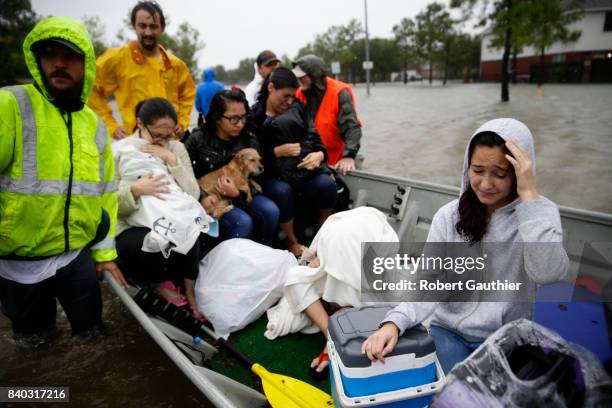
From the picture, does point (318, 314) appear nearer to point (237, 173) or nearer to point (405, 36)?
point (237, 173)

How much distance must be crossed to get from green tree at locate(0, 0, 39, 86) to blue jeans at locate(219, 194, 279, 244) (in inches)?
1128

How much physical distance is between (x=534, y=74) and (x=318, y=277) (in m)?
37.8

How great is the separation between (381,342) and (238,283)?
1.54 metres

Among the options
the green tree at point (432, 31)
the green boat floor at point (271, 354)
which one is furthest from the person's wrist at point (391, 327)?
the green tree at point (432, 31)

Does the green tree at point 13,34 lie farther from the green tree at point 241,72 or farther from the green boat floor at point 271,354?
the green tree at point 241,72

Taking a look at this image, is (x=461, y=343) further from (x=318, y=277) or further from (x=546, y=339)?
(x=318, y=277)

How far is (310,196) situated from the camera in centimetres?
363

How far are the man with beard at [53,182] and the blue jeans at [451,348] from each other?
2.01 meters

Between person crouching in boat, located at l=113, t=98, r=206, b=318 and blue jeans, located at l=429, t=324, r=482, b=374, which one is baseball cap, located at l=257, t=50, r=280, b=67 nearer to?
person crouching in boat, located at l=113, t=98, r=206, b=318

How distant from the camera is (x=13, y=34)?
2889 cm

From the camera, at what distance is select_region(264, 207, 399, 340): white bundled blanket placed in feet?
7.61

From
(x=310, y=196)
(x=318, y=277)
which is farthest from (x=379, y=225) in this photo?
(x=310, y=196)

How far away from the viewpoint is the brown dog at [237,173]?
10.5ft

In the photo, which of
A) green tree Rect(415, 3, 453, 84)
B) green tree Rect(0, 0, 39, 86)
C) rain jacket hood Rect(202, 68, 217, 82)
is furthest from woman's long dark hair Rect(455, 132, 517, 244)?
green tree Rect(415, 3, 453, 84)
